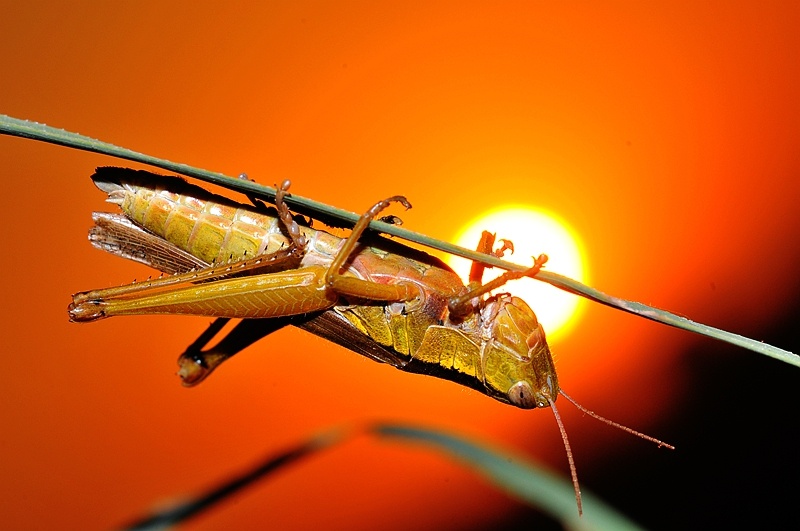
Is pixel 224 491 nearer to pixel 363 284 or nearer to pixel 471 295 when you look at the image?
pixel 363 284

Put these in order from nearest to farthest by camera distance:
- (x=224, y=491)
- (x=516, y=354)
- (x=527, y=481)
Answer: (x=527, y=481) → (x=224, y=491) → (x=516, y=354)

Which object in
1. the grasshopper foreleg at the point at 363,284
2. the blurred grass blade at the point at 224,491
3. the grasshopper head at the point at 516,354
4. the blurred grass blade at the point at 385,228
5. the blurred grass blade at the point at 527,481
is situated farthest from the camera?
the grasshopper head at the point at 516,354

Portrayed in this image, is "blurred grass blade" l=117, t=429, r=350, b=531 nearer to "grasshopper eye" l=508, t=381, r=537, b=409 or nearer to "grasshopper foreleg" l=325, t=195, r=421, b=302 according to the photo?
"grasshopper foreleg" l=325, t=195, r=421, b=302

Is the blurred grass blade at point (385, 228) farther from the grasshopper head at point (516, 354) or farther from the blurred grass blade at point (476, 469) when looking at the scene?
the grasshopper head at point (516, 354)

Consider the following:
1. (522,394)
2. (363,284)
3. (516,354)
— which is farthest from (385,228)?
(522,394)

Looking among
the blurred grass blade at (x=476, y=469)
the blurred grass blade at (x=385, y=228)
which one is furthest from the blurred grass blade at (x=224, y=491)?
the blurred grass blade at (x=385, y=228)

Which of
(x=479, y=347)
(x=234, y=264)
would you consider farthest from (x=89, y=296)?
(x=479, y=347)

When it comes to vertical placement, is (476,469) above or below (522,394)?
below

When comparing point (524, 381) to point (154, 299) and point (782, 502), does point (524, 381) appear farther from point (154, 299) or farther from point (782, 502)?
point (782, 502)
